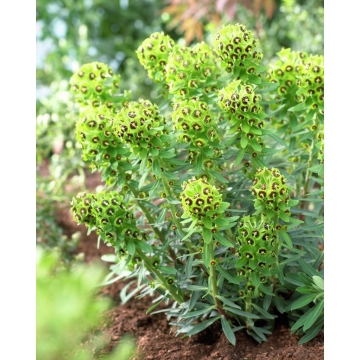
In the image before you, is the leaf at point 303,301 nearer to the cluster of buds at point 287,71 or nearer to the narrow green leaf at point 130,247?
the narrow green leaf at point 130,247

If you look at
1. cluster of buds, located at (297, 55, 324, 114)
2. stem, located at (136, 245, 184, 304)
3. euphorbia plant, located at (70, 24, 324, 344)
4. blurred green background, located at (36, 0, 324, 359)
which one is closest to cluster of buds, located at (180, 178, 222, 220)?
euphorbia plant, located at (70, 24, 324, 344)

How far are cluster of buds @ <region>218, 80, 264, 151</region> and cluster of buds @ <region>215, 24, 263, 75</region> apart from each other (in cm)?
10

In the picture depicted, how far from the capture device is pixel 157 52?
82.8 inches

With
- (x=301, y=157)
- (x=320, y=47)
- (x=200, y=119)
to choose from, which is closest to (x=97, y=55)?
(x=320, y=47)

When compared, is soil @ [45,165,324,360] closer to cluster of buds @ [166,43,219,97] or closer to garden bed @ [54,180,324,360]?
garden bed @ [54,180,324,360]

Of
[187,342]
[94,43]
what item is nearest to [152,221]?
[187,342]

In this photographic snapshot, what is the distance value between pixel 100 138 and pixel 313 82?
749mm

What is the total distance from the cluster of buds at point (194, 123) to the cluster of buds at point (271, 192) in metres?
0.20

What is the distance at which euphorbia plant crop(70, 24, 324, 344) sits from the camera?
177cm

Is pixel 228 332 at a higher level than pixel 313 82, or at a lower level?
lower

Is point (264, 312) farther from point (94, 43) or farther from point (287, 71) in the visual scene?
point (94, 43)
